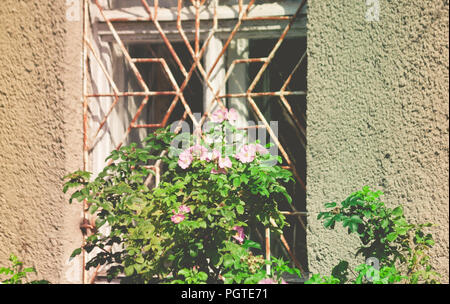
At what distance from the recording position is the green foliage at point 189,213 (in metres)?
2.23

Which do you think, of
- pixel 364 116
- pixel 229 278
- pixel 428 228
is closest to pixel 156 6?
pixel 364 116

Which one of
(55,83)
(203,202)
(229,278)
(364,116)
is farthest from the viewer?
A: (55,83)

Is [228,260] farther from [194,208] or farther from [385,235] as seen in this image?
[385,235]

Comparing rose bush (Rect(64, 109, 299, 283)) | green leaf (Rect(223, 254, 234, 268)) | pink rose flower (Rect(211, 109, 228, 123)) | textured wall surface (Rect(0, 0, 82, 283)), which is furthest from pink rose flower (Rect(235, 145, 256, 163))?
textured wall surface (Rect(0, 0, 82, 283))

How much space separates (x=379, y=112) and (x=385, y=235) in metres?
0.70

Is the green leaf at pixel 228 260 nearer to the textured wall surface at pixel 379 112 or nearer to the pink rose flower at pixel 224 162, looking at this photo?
the pink rose flower at pixel 224 162

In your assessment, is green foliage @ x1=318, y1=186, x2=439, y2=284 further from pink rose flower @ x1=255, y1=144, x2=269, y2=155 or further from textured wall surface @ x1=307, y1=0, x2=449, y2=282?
pink rose flower @ x1=255, y1=144, x2=269, y2=155

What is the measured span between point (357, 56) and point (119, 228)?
172 cm

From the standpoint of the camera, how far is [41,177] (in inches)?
109

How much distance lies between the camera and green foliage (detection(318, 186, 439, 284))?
2162 mm

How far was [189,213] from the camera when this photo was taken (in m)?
2.35

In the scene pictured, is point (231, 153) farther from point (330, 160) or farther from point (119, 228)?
point (119, 228)

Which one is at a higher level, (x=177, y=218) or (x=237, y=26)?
(x=237, y=26)

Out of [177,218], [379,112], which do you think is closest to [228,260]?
[177,218]
